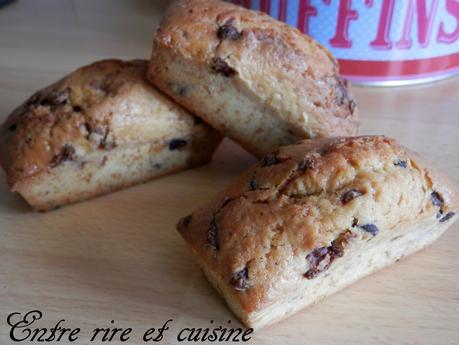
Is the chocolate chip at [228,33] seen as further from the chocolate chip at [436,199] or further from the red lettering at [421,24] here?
the red lettering at [421,24]

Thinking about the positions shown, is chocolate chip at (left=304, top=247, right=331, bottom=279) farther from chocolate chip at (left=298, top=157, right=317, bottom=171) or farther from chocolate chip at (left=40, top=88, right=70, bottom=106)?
chocolate chip at (left=40, top=88, right=70, bottom=106)

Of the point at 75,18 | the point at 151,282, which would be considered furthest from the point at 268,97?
the point at 75,18

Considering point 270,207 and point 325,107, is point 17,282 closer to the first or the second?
point 270,207

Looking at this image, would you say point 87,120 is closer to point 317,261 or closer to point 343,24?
point 317,261

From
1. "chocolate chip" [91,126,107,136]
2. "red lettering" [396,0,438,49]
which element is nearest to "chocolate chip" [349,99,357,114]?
"red lettering" [396,0,438,49]

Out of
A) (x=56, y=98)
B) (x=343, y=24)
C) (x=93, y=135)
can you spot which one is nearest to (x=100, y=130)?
(x=93, y=135)

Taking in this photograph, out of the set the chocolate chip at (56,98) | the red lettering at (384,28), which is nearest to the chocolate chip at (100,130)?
the chocolate chip at (56,98)
